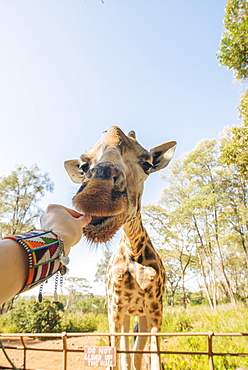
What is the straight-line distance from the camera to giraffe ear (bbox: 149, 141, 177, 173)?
340 centimetres

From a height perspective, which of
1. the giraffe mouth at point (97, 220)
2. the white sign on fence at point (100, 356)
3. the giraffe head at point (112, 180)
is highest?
the giraffe head at point (112, 180)

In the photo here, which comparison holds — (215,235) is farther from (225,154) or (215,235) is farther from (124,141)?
(124,141)

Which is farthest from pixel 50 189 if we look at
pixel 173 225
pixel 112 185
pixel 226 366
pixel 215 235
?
pixel 112 185

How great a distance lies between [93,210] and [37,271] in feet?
2.56

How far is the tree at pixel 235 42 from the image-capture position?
7.12 metres

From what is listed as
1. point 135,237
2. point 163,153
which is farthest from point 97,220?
point 163,153

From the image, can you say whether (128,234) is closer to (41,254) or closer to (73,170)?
(73,170)

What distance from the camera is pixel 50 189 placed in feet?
66.0

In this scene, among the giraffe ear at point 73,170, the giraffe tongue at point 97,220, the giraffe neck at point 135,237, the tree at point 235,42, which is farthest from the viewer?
the tree at point 235,42

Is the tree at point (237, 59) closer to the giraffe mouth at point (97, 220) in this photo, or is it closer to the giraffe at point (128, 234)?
the giraffe at point (128, 234)

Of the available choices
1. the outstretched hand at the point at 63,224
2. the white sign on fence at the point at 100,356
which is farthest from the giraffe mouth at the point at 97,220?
the white sign on fence at the point at 100,356

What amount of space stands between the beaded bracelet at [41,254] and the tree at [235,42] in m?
8.67

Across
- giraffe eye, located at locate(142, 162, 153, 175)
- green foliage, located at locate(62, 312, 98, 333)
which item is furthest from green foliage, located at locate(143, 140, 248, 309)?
giraffe eye, located at locate(142, 162, 153, 175)

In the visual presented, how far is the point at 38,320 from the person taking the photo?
12.1m
